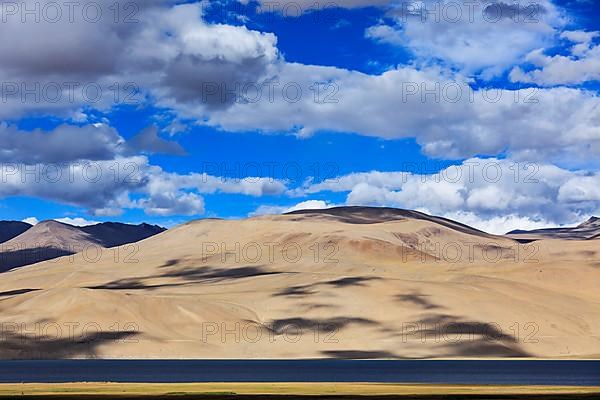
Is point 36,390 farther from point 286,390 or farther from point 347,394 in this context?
point 347,394

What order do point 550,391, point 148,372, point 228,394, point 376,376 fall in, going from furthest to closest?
point 148,372 < point 376,376 < point 550,391 < point 228,394

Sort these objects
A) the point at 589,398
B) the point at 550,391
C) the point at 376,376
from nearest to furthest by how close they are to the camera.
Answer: the point at 589,398
the point at 550,391
the point at 376,376

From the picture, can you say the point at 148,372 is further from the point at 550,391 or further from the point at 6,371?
the point at 550,391

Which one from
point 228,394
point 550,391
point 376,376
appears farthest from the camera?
Result: point 376,376

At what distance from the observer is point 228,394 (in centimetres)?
8481

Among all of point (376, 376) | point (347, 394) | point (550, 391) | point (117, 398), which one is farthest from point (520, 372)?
point (117, 398)

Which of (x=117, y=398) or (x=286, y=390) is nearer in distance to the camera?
(x=117, y=398)

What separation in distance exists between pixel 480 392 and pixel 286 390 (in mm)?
17497

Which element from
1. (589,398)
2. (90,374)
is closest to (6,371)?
(90,374)

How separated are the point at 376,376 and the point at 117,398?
71.3 m

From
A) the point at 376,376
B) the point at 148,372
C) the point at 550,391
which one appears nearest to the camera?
the point at 550,391

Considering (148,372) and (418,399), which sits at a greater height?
(148,372)

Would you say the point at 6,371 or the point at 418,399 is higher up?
the point at 6,371

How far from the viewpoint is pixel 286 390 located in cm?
9188
